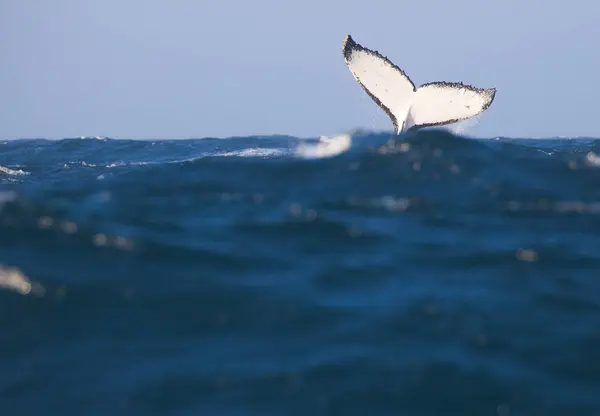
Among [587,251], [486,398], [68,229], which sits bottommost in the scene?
[486,398]

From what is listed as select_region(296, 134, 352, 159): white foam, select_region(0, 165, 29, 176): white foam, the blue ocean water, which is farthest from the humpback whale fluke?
select_region(0, 165, 29, 176): white foam

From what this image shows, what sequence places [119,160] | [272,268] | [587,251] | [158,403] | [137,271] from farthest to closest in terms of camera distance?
1. [119,160]
2. [587,251]
3. [272,268]
4. [137,271]
5. [158,403]

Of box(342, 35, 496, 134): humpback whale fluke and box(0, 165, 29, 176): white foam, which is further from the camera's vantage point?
box(0, 165, 29, 176): white foam

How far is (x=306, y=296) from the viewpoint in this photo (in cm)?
916

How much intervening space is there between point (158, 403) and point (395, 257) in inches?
188

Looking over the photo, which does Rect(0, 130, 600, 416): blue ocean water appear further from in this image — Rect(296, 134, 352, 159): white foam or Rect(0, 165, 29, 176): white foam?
Rect(0, 165, 29, 176): white foam

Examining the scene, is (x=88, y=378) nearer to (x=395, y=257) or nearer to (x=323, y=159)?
(x=395, y=257)

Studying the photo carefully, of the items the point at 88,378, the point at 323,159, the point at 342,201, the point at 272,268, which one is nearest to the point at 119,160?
the point at 323,159

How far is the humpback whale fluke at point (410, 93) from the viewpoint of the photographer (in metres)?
18.2

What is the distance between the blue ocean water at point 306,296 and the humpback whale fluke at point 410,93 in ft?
13.6

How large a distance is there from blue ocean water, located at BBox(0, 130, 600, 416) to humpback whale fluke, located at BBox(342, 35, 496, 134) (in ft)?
13.6

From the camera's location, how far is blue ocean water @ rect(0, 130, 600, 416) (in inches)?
285

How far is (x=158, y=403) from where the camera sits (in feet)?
23.1

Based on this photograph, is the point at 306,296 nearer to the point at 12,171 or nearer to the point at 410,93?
the point at 410,93
